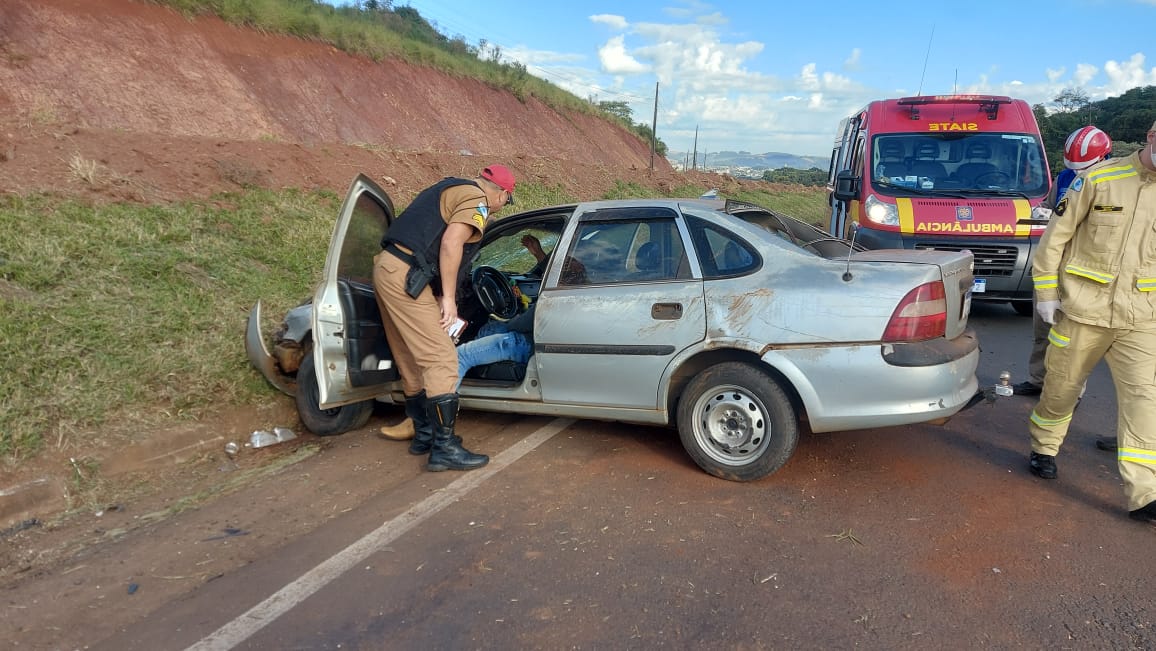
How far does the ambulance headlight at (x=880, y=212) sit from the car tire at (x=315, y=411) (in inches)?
218

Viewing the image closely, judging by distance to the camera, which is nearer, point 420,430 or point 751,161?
point 420,430

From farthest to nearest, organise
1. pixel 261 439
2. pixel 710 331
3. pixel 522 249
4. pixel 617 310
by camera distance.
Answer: pixel 522 249, pixel 261 439, pixel 617 310, pixel 710 331

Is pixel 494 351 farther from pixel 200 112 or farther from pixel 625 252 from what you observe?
pixel 200 112

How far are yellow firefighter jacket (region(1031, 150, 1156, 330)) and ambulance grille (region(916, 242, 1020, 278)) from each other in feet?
13.0

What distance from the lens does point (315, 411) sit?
17.0 ft

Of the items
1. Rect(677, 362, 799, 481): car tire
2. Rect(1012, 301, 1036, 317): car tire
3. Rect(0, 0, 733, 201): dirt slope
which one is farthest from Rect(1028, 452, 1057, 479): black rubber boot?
Rect(0, 0, 733, 201): dirt slope

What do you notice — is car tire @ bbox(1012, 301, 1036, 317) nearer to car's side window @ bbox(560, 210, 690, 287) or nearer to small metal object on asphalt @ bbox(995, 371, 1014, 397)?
small metal object on asphalt @ bbox(995, 371, 1014, 397)

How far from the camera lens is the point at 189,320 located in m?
5.94

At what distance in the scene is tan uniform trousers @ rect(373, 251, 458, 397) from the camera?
437 centimetres

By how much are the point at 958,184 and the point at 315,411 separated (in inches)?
272

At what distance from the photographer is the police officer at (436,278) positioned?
432 cm

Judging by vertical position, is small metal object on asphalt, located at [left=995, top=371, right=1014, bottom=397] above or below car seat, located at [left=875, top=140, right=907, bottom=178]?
below

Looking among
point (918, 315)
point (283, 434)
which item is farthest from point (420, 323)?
point (918, 315)

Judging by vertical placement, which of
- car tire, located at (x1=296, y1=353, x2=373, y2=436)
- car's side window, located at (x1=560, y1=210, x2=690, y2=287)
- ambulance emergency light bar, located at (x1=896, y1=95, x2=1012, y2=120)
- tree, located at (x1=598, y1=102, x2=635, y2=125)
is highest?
tree, located at (x1=598, y1=102, x2=635, y2=125)
